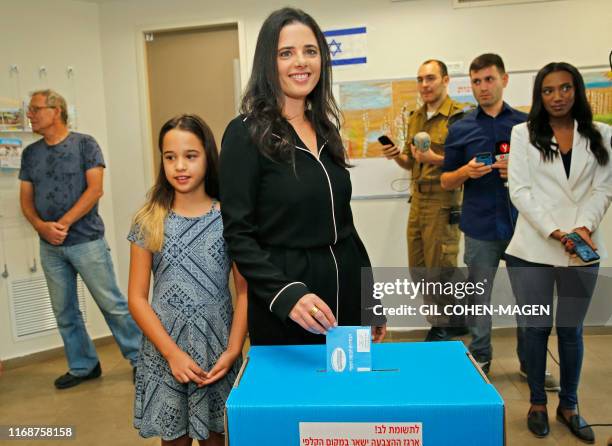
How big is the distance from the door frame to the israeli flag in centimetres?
59

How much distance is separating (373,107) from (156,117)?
156cm

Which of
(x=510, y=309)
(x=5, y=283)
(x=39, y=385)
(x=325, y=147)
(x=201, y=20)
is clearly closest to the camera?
(x=325, y=147)

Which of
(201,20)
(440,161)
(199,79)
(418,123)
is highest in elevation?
(201,20)

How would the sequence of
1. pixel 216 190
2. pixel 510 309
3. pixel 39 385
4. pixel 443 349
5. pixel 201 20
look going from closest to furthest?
pixel 443 349, pixel 216 190, pixel 510 309, pixel 39 385, pixel 201 20

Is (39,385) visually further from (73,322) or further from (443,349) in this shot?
(443,349)

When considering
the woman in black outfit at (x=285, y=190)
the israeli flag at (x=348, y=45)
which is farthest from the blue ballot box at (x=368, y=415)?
the israeli flag at (x=348, y=45)

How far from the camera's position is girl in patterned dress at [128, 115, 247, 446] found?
54.2 inches

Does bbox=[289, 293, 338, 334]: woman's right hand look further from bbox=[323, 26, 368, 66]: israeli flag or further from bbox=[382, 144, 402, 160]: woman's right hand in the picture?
bbox=[323, 26, 368, 66]: israeli flag

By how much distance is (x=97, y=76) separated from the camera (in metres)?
3.68

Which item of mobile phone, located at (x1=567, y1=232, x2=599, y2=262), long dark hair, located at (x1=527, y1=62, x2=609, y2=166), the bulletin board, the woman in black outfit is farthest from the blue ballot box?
the bulletin board

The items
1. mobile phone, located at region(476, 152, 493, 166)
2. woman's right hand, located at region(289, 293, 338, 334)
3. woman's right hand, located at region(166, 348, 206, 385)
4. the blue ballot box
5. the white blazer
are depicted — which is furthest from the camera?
mobile phone, located at region(476, 152, 493, 166)

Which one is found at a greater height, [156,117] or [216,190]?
[156,117]

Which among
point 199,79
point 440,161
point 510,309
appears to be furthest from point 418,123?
point 199,79

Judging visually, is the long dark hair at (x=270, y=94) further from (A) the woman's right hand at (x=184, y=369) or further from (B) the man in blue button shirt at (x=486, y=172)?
(B) the man in blue button shirt at (x=486, y=172)
